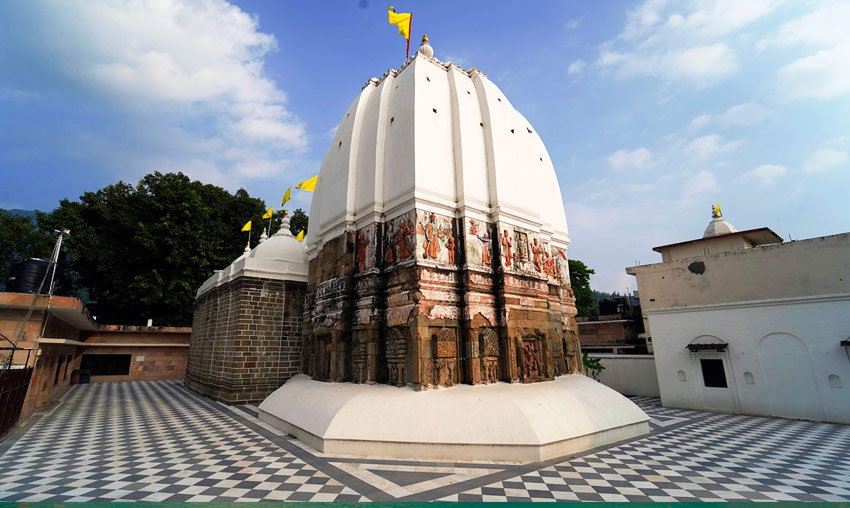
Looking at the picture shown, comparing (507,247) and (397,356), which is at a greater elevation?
(507,247)

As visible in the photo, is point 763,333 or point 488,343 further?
point 763,333

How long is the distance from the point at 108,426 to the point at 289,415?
4588 millimetres

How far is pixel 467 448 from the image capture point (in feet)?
20.7

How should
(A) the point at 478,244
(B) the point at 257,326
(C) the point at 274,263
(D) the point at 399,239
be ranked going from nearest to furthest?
(D) the point at 399,239
(A) the point at 478,244
(B) the point at 257,326
(C) the point at 274,263

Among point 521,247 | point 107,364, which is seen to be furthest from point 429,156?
point 107,364

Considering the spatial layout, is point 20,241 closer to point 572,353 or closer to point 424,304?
point 424,304

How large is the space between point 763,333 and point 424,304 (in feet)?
31.9

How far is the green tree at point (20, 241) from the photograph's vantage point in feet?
71.1

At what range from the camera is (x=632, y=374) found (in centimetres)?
1450

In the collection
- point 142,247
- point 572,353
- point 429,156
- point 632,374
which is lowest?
point 632,374

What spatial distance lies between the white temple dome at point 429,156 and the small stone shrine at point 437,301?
5cm

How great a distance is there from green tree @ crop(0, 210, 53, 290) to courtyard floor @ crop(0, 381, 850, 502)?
18.5m

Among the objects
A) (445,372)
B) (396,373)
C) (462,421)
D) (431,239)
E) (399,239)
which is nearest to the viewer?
(462,421)

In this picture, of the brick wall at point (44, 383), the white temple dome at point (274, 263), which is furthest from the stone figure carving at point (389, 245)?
the brick wall at point (44, 383)
